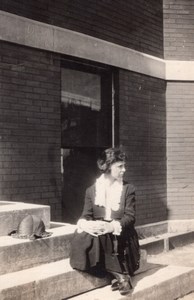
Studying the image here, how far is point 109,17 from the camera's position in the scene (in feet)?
27.6

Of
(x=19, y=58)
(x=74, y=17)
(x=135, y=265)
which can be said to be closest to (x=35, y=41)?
(x=19, y=58)

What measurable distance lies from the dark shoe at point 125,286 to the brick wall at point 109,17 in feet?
12.6

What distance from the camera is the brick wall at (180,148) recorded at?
9656 mm

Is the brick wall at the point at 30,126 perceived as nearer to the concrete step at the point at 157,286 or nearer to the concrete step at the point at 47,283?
the concrete step at the point at 47,283

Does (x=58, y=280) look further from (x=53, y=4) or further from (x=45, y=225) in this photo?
(x=53, y=4)

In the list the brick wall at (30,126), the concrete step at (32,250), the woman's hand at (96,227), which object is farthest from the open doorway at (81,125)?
the woman's hand at (96,227)

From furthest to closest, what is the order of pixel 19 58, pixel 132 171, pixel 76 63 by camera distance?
pixel 132 171
pixel 76 63
pixel 19 58

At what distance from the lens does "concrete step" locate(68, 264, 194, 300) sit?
4.97 meters

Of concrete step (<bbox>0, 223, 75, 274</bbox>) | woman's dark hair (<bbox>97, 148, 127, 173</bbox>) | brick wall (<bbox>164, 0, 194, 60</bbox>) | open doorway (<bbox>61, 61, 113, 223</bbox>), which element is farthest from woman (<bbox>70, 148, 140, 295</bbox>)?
brick wall (<bbox>164, 0, 194, 60</bbox>)

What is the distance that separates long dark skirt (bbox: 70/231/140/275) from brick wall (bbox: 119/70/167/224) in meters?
3.68

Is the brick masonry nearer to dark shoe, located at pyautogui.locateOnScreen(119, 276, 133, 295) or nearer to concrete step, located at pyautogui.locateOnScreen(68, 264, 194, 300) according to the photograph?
concrete step, located at pyautogui.locateOnScreen(68, 264, 194, 300)

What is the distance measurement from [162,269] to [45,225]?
1524mm

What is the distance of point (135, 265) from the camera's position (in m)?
5.19

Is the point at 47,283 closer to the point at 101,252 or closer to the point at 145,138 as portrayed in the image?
the point at 101,252
